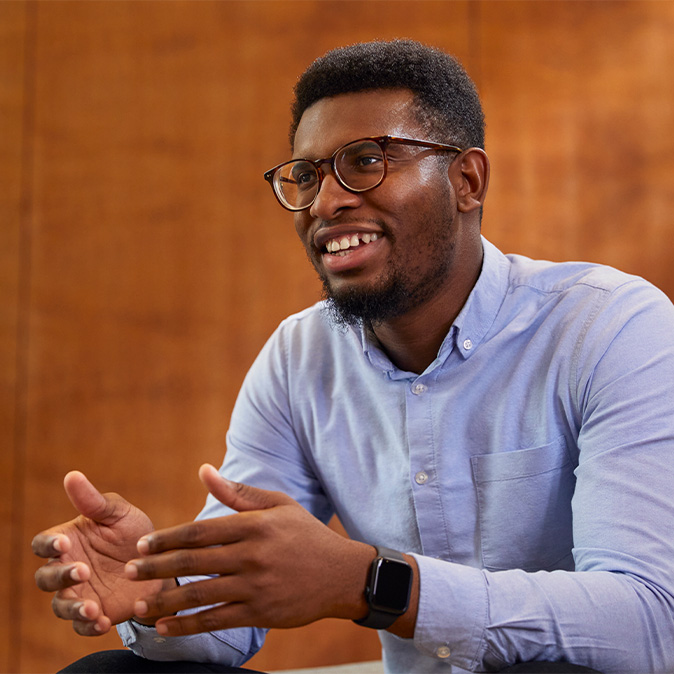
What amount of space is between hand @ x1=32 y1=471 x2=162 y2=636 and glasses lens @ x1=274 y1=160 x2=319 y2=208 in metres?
0.64

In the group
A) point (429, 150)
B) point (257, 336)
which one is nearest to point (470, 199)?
point (429, 150)

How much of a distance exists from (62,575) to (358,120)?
2.91ft

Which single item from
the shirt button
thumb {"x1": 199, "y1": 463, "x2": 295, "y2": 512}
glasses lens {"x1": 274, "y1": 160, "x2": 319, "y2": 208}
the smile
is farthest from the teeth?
thumb {"x1": 199, "y1": 463, "x2": 295, "y2": 512}

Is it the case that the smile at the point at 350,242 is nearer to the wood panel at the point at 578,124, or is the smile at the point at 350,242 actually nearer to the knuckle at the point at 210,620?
the knuckle at the point at 210,620

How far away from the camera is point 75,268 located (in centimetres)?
262

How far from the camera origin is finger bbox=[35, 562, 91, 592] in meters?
1.01

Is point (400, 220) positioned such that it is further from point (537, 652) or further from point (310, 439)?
point (537, 652)

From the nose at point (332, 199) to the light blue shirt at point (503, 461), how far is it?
0.26m

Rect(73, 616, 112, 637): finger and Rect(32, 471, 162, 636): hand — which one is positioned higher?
Rect(32, 471, 162, 636): hand

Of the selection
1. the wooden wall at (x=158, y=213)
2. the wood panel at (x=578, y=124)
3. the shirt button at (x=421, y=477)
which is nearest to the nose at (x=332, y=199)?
the shirt button at (x=421, y=477)

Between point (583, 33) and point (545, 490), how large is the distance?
2054mm

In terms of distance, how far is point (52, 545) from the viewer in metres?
1.07

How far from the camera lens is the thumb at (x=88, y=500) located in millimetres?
1076

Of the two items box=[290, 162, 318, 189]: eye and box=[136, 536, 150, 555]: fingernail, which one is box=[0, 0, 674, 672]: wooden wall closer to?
box=[290, 162, 318, 189]: eye
